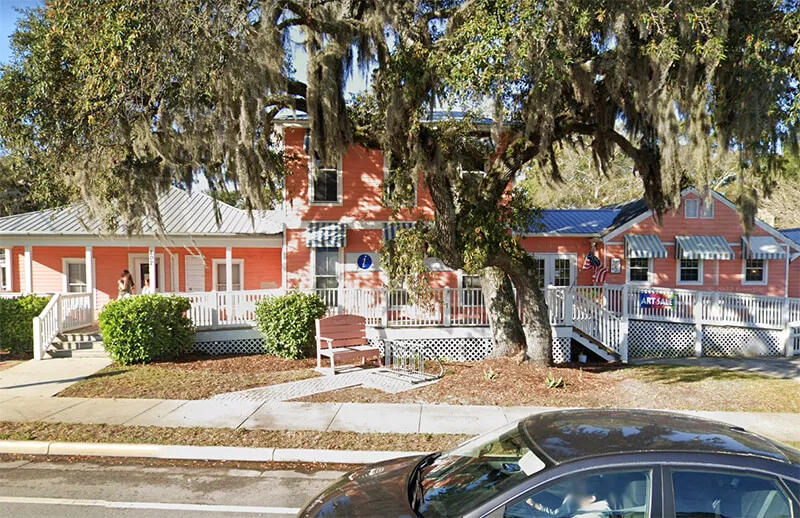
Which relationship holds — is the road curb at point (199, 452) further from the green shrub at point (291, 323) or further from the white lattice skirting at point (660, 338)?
the white lattice skirting at point (660, 338)

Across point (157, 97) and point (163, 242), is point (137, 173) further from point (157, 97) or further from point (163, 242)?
point (163, 242)

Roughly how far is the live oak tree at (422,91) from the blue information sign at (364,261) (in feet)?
18.1

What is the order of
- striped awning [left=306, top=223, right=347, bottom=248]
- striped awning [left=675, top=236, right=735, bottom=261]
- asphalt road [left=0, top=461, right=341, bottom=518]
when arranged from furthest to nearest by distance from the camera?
striped awning [left=675, top=236, right=735, bottom=261] → striped awning [left=306, top=223, right=347, bottom=248] → asphalt road [left=0, top=461, right=341, bottom=518]

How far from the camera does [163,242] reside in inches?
606

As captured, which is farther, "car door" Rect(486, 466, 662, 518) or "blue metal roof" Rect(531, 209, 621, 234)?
"blue metal roof" Rect(531, 209, 621, 234)

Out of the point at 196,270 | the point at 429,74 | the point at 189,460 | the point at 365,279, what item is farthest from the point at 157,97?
the point at 196,270

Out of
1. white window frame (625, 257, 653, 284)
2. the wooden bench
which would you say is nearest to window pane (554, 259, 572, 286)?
white window frame (625, 257, 653, 284)

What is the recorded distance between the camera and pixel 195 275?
62.1 feet

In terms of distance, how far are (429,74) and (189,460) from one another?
7005mm

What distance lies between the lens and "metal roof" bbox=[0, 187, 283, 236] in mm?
15914

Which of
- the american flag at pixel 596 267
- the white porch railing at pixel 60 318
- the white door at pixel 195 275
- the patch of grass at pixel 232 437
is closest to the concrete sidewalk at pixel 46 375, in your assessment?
the white porch railing at pixel 60 318

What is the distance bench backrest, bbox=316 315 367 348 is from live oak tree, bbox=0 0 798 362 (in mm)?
2032

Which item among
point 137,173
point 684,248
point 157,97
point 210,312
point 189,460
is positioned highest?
point 157,97

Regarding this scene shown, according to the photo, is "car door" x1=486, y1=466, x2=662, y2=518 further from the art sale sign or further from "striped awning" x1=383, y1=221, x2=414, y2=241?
the art sale sign
